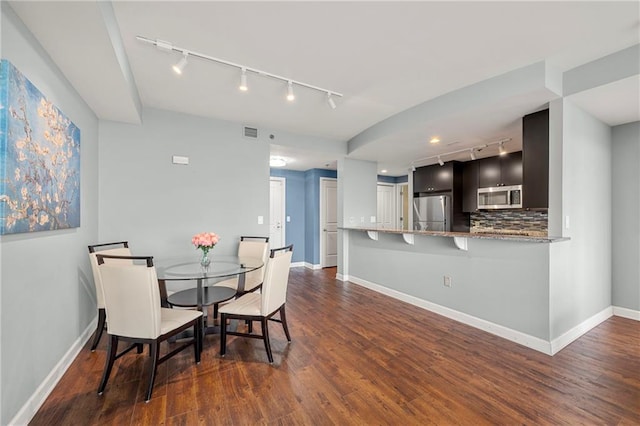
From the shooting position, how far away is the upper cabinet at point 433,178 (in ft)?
17.9

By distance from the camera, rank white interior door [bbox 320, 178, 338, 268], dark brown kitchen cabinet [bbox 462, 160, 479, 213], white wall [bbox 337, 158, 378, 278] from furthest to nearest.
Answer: white interior door [bbox 320, 178, 338, 268] → dark brown kitchen cabinet [bbox 462, 160, 479, 213] → white wall [bbox 337, 158, 378, 278]

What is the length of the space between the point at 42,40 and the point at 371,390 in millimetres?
3133

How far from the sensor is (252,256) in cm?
345

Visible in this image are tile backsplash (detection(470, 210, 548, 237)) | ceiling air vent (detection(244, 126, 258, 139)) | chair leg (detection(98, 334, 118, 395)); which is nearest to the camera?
chair leg (detection(98, 334, 118, 395))

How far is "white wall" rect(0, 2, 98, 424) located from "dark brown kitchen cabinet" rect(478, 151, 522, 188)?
5.82 metres

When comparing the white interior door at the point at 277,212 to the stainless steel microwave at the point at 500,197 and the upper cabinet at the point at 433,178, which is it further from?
the stainless steel microwave at the point at 500,197

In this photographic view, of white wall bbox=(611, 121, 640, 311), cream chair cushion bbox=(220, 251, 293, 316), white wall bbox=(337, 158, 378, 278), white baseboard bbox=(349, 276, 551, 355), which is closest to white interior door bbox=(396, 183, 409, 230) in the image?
white wall bbox=(337, 158, 378, 278)

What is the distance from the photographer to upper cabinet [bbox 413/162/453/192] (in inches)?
215

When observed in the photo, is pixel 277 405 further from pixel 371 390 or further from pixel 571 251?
pixel 571 251

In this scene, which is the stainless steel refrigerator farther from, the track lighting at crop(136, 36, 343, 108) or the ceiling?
the track lighting at crop(136, 36, 343, 108)

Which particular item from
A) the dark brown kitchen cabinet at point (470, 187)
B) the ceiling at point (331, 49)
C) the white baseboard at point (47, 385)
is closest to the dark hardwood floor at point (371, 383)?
the white baseboard at point (47, 385)

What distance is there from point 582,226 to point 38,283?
4.62m

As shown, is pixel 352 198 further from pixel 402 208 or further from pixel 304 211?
pixel 402 208

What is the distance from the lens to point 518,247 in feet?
8.57
